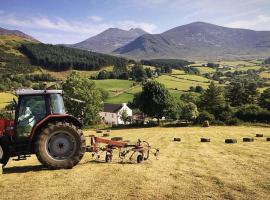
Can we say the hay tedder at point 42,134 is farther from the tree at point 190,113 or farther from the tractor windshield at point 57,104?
the tree at point 190,113

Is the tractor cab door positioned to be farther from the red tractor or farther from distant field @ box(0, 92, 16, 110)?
distant field @ box(0, 92, 16, 110)

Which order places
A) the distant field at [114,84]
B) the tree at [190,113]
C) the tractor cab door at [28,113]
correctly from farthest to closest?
the distant field at [114,84] → the tree at [190,113] → the tractor cab door at [28,113]

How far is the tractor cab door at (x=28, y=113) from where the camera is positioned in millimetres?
13336

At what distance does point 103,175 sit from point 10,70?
529 feet

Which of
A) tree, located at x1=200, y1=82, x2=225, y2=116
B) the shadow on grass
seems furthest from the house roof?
the shadow on grass

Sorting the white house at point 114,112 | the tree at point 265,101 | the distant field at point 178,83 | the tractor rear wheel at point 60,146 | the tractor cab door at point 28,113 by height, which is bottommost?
the white house at point 114,112

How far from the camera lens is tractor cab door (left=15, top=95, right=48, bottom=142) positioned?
1334 cm

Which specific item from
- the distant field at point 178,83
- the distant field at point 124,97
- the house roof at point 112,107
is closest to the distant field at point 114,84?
the distant field at point 124,97

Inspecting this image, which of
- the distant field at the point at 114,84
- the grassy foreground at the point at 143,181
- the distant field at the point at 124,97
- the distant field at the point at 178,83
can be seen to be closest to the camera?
the grassy foreground at the point at 143,181

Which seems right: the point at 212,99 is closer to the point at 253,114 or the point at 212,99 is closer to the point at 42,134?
the point at 253,114

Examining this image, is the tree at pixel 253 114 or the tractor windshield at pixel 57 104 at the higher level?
the tractor windshield at pixel 57 104

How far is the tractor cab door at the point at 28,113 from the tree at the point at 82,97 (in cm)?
5082

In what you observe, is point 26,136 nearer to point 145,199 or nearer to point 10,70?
point 145,199

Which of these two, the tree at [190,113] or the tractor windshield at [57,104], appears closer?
the tractor windshield at [57,104]
